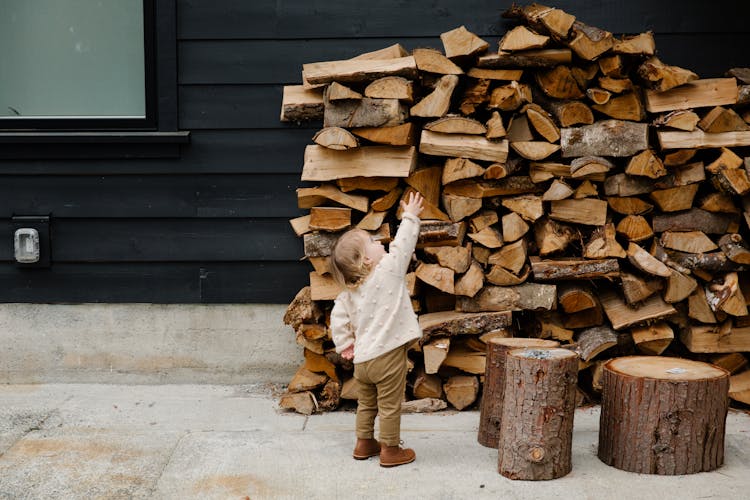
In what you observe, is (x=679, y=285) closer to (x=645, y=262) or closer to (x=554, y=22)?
(x=645, y=262)

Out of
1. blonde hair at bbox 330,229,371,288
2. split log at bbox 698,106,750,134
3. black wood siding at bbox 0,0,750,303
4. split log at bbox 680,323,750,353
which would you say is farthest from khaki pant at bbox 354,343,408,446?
split log at bbox 698,106,750,134

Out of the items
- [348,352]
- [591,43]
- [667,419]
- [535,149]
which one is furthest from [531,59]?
[667,419]

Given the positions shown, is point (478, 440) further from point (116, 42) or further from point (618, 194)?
point (116, 42)

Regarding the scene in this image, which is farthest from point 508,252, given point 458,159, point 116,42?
point 116,42

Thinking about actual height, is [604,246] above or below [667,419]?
above

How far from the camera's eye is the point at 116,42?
514 centimetres

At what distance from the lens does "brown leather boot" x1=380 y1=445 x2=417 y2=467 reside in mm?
3852

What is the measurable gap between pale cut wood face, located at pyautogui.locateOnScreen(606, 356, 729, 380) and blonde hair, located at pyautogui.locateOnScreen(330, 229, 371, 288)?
1221mm

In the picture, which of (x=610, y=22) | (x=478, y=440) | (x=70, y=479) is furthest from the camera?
(x=610, y=22)

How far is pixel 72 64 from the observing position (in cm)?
517

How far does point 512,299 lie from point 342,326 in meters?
1.04

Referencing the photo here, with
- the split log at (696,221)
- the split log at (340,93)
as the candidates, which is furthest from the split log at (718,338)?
the split log at (340,93)

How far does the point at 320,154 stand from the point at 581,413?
197 centimetres

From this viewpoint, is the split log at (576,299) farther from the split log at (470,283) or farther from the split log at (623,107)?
the split log at (623,107)
